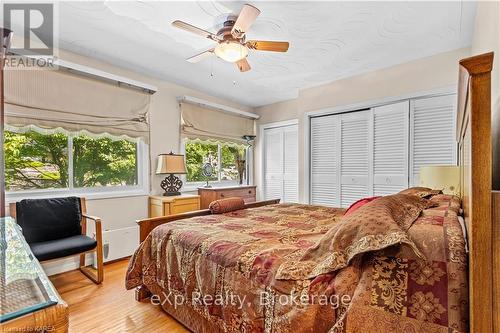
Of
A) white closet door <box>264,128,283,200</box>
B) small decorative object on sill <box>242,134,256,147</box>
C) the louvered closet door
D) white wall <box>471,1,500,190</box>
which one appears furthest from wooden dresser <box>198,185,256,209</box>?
white wall <box>471,1,500,190</box>

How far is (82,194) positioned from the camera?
10.2 ft

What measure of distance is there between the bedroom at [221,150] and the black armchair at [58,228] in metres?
0.02

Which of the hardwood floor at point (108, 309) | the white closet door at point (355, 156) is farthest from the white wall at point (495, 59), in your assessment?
the hardwood floor at point (108, 309)

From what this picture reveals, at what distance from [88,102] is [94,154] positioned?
68 centimetres

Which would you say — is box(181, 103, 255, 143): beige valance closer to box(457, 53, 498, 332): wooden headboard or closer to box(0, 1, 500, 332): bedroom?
box(0, 1, 500, 332): bedroom

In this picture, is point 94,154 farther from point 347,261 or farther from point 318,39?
point 347,261

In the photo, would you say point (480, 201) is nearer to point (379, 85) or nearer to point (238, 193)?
point (379, 85)

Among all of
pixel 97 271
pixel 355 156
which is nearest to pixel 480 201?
pixel 97 271

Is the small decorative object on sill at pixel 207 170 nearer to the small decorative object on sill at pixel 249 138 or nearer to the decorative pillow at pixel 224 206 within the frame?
the small decorative object on sill at pixel 249 138

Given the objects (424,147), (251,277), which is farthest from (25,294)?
(424,147)

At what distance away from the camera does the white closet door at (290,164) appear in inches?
195

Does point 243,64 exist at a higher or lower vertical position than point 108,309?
higher

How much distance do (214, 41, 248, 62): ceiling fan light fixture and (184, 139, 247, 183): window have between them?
2134 millimetres

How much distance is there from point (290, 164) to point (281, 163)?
21cm
